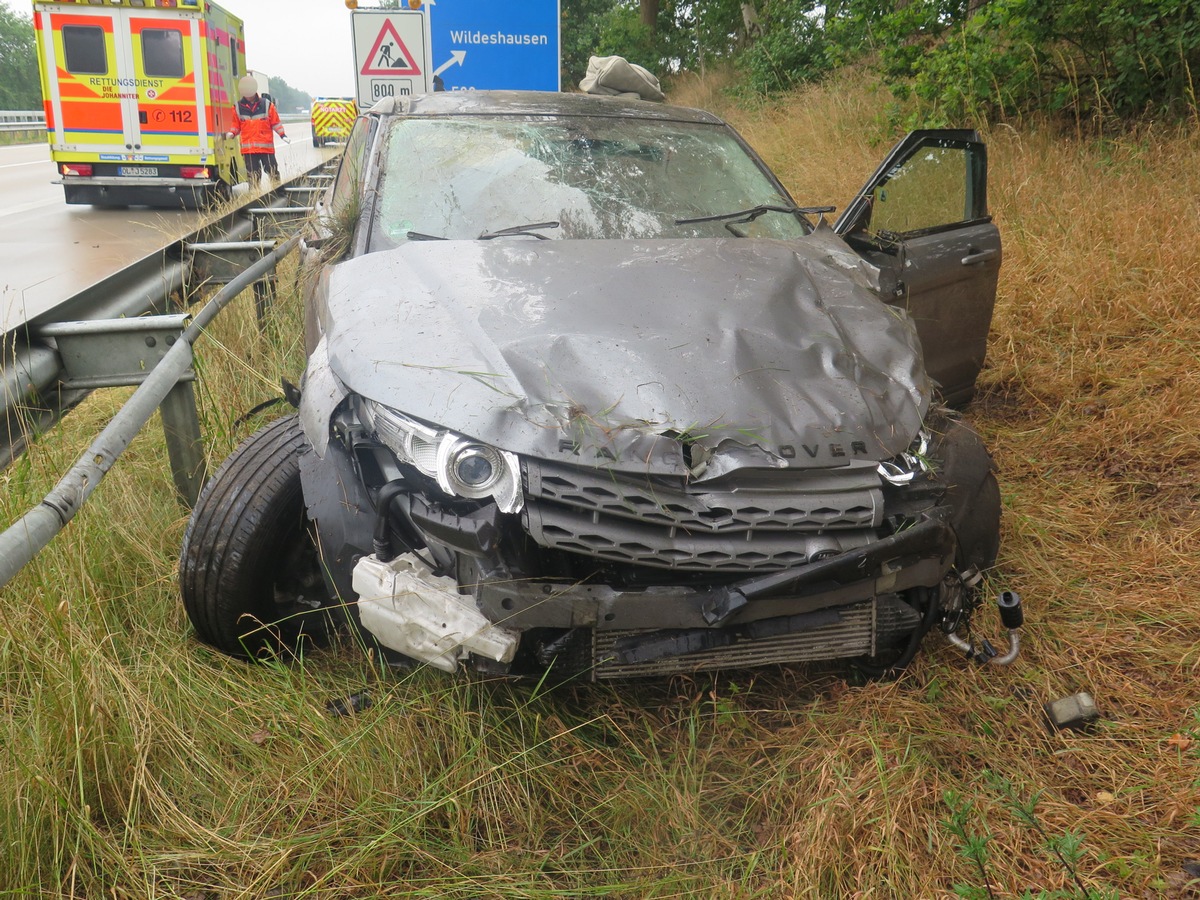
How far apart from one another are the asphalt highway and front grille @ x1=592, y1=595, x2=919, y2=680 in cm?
436

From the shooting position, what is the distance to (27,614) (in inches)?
98.4

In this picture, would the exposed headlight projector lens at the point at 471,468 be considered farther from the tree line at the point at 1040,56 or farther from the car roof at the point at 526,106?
the tree line at the point at 1040,56

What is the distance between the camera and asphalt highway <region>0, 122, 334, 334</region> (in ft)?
25.5

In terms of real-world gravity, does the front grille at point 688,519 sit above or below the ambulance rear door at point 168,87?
below

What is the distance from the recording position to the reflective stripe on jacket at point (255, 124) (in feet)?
41.8

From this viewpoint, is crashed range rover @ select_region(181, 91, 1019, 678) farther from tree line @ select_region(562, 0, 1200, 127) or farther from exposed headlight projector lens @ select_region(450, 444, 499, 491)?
tree line @ select_region(562, 0, 1200, 127)

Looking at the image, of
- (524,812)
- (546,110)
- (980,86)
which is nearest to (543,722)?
(524,812)

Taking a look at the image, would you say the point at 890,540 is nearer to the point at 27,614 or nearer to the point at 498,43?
the point at 27,614

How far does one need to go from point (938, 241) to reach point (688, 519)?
2326mm

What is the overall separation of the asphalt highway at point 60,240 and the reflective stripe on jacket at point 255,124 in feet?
2.31

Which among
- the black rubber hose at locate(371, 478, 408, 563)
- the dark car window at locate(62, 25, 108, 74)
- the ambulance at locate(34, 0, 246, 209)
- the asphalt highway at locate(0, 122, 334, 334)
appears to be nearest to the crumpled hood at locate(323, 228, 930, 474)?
the black rubber hose at locate(371, 478, 408, 563)

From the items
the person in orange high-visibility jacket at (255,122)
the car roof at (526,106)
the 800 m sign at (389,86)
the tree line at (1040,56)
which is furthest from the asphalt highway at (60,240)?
the tree line at (1040,56)

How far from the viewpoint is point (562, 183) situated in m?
3.56

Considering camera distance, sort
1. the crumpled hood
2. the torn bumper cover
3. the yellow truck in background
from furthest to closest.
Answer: the yellow truck in background → the crumpled hood → the torn bumper cover
